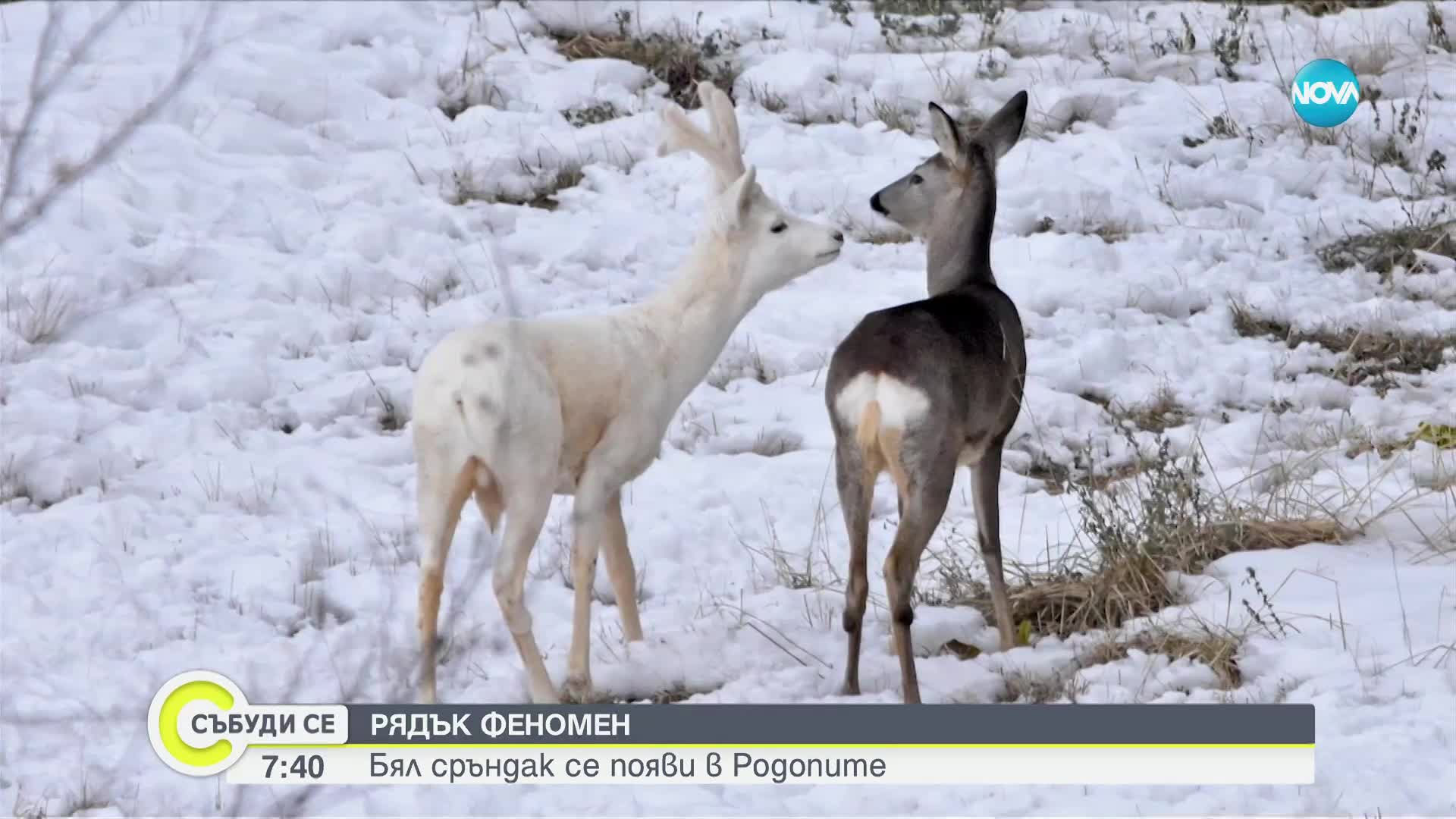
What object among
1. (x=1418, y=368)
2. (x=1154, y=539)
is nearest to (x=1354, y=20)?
(x=1418, y=368)

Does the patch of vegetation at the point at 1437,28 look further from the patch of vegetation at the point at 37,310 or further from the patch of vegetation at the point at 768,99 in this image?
the patch of vegetation at the point at 37,310

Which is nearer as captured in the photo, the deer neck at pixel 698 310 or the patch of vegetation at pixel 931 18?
the deer neck at pixel 698 310

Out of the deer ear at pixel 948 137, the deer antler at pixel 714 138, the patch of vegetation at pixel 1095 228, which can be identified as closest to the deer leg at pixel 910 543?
the deer antler at pixel 714 138

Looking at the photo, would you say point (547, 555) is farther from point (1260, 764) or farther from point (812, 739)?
point (1260, 764)

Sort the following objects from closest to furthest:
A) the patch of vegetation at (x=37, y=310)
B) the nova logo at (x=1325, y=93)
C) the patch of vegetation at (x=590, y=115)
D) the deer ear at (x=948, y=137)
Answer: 1. the deer ear at (x=948, y=137)
2. the patch of vegetation at (x=37, y=310)
3. the nova logo at (x=1325, y=93)
4. the patch of vegetation at (x=590, y=115)

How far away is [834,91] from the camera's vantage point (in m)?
10.8

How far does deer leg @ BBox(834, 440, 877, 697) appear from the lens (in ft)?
16.7

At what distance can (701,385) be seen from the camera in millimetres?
8172

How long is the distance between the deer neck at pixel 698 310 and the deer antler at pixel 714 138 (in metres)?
0.29

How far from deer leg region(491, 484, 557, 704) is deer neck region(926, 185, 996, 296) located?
1.87 meters

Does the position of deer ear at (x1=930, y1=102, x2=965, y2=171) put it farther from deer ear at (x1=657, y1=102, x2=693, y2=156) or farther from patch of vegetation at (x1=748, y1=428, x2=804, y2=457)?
patch of vegetation at (x1=748, y1=428, x2=804, y2=457)

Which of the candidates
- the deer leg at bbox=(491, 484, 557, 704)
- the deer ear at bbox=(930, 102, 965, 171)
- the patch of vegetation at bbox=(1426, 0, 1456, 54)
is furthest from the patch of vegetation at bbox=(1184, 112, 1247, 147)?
the deer leg at bbox=(491, 484, 557, 704)

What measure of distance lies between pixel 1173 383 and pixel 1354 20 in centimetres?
464

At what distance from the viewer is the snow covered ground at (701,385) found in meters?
5.08
